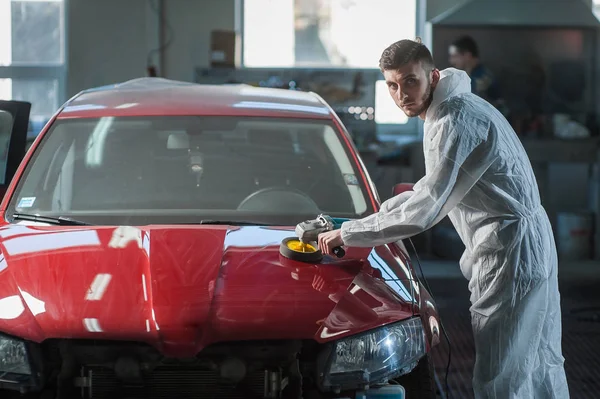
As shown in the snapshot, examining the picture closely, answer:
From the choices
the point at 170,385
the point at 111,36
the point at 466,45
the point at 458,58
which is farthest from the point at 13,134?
the point at 111,36

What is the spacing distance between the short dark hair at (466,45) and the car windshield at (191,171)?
4.75 metres

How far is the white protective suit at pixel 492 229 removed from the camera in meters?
2.91

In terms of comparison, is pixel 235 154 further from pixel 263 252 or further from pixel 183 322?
pixel 183 322

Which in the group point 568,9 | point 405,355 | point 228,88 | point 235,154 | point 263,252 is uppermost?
point 568,9

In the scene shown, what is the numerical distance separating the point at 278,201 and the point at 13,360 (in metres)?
1.37

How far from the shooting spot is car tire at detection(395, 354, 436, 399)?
2.80 metres

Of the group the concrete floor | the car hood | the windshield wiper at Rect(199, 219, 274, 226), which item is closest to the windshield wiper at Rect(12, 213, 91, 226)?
the car hood

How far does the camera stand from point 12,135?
4.20 meters

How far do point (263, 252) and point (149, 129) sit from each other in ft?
3.78

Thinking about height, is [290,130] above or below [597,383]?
above

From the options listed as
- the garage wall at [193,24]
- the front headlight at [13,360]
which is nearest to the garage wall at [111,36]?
the garage wall at [193,24]

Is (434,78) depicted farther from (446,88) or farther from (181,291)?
(181,291)

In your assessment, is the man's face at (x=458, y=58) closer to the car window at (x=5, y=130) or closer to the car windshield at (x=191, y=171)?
the car windshield at (x=191, y=171)

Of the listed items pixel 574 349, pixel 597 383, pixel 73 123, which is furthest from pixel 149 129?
pixel 574 349
